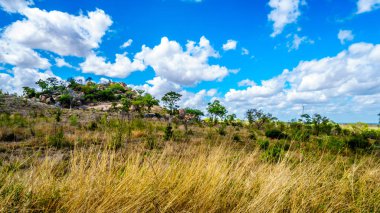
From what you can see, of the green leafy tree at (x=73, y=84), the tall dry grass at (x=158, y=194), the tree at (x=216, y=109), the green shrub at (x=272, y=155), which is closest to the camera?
the tall dry grass at (x=158, y=194)

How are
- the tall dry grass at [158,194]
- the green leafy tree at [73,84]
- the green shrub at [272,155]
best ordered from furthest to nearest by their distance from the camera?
the green leafy tree at [73,84], the green shrub at [272,155], the tall dry grass at [158,194]

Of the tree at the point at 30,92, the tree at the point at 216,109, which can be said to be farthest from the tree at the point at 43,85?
the tree at the point at 216,109

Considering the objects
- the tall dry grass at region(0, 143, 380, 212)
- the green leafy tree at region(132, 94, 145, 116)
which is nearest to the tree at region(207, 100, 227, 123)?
the green leafy tree at region(132, 94, 145, 116)

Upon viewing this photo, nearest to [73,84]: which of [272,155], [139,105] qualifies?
[139,105]

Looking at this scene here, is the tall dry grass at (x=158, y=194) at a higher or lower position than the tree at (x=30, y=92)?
lower

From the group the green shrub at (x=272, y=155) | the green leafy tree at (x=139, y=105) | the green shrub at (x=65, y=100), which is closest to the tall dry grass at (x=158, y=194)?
the green shrub at (x=272, y=155)

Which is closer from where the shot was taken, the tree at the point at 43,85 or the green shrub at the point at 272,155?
the green shrub at the point at 272,155

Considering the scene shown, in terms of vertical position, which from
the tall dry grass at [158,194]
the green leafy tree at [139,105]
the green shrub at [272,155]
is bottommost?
the tall dry grass at [158,194]

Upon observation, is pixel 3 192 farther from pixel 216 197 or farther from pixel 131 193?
pixel 216 197

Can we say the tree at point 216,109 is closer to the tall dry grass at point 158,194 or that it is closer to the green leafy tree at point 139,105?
the green leafy tree at point 139,105

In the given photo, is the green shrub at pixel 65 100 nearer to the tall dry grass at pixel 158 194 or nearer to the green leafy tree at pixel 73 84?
the green leafy tree at pixel 73 84

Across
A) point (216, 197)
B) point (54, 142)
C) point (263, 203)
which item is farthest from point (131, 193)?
point (54, 142)

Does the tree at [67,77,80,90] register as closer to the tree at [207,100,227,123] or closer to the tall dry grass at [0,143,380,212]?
the tree at [207,100,227,123]

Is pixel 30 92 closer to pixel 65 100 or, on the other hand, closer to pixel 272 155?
pixel 65 100
